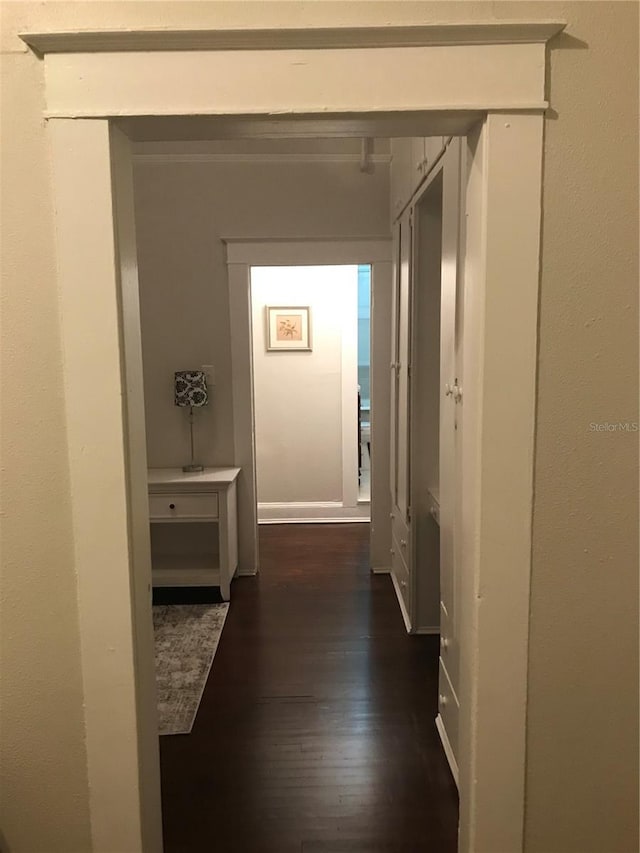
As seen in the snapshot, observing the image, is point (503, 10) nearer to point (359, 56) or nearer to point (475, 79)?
point (475, 79)

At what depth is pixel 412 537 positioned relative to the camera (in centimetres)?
292

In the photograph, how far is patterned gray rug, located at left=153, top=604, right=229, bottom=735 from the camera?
238cm

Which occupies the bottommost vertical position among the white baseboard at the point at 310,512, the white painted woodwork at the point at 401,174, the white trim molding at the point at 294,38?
A: the white baseboard at the point at 310,512

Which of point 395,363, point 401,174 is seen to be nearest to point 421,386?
point 395,363

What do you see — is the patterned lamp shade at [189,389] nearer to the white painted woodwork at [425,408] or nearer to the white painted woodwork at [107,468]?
the white painted woodwork at [425,408]

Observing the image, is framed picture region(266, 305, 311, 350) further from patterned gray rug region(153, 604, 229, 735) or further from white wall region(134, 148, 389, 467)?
patterned gray rug region(153, 604, 229, 735)

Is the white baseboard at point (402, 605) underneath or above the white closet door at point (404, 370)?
underneath

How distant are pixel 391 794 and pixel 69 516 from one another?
146 cm

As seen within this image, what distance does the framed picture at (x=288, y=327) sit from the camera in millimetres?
4945

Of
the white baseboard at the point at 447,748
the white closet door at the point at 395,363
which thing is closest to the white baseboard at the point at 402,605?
the white closet door at the point at 395,363

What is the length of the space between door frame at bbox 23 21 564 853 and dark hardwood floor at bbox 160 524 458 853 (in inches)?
22.5

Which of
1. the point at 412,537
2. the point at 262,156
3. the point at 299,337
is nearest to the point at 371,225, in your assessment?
the point at 262,156

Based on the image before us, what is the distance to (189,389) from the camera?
3.62 meters

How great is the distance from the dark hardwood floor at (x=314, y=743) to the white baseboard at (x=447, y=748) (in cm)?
3
